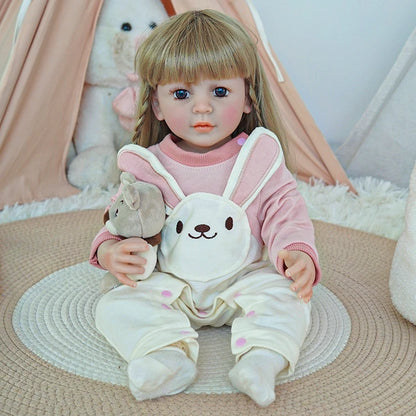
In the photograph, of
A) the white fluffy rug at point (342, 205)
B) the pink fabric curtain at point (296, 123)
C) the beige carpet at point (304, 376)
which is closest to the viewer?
the beige carpet at point (304, 376)

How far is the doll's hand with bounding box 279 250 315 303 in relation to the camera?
88 centimetres

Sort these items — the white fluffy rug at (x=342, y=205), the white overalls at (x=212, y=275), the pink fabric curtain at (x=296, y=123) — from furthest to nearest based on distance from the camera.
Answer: the pink fabric curtain at (x=296, y=123) → the white fluffy rug at (x=342, y=205) → the white overalls at (x=212, y=275)

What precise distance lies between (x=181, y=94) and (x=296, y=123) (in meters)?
0.86

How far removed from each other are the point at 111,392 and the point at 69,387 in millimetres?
61

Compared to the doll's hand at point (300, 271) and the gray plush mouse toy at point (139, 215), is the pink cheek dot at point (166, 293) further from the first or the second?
the doll's hand at point (300, 271)

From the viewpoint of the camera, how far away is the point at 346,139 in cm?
194

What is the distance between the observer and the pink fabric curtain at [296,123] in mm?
1695

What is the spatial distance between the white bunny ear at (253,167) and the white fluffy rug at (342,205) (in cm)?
56

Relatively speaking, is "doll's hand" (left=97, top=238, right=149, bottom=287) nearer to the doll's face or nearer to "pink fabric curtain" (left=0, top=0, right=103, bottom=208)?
the doll's face

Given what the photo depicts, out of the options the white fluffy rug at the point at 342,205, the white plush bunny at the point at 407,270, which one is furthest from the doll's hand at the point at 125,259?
the white fluffy rug at the point at 342,205

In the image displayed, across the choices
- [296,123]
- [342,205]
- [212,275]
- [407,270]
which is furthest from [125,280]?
[296,123]

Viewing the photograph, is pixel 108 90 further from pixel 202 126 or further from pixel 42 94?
pixel 202 126

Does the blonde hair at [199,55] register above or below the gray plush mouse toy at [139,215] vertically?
above

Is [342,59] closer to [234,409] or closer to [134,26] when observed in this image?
[134,26]
